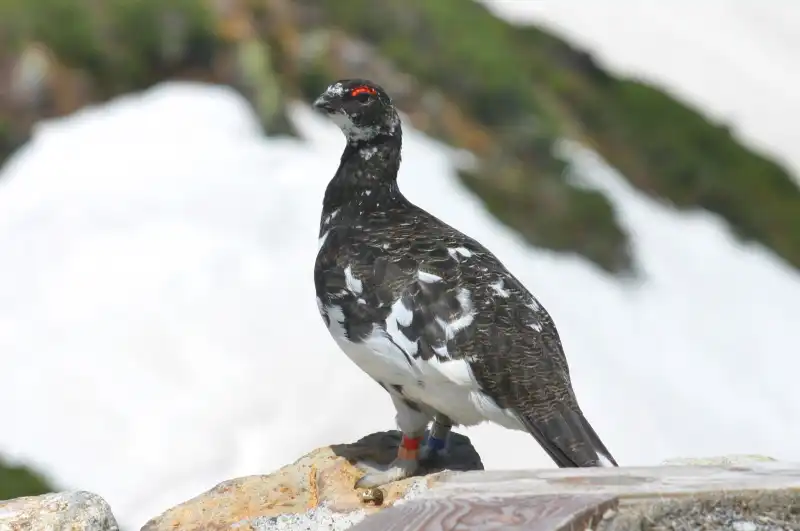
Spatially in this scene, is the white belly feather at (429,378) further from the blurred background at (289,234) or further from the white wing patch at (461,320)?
the blurred background at (289,234)

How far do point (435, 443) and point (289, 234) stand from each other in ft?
31.1

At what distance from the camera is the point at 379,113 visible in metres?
5.02

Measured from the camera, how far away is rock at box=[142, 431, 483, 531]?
4055 millimetres

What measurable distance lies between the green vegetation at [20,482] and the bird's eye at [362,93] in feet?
21.6

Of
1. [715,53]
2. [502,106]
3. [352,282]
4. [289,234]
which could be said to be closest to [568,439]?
[352,282]

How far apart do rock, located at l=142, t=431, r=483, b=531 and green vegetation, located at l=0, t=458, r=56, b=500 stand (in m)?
5.85

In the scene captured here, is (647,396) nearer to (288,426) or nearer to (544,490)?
(288,426)

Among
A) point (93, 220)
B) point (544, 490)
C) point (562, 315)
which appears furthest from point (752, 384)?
point (544, 490)

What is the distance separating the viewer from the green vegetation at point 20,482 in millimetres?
10020

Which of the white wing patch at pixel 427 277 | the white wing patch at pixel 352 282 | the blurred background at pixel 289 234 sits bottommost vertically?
the white wing patch at pixel 427 277

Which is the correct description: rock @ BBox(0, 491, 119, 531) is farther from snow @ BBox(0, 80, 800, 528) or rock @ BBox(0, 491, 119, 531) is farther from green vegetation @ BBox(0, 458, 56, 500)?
snow @ BBox(0, 80, 800, 528)

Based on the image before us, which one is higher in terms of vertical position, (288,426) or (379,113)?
(288,426)

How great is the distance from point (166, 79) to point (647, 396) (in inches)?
367

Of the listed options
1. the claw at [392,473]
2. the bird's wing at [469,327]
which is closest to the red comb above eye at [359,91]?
the bird's wing at [469,327]
